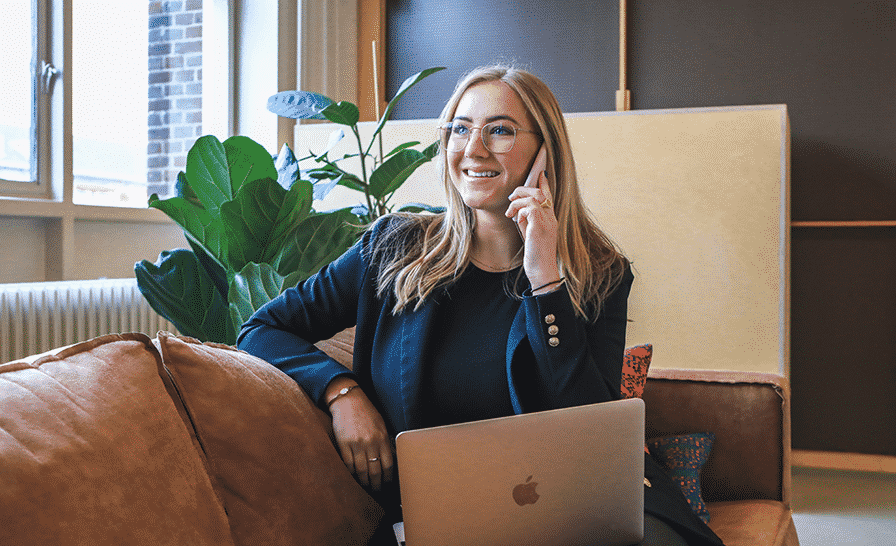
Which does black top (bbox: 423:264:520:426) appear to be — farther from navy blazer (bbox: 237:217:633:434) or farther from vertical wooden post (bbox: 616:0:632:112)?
vertical wooden post (bbox: 616:0:632:112)

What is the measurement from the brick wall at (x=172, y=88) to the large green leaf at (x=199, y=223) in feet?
4.92

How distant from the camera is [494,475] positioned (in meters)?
0.94

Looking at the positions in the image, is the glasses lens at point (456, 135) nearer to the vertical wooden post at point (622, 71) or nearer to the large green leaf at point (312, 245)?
the large green leaf at point (312, 245)

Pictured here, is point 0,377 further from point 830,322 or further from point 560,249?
point 830,322

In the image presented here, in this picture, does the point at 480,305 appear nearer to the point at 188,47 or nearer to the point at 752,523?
the point at 752,523

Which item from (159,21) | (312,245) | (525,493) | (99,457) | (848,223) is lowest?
(525,493)

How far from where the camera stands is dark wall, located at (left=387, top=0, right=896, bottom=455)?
358cm

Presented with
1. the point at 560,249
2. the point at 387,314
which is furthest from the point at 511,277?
the point at 387,314

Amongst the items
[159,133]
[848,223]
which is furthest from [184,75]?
[848,223]

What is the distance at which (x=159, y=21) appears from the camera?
3.44m

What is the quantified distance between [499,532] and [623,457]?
0.21 meters

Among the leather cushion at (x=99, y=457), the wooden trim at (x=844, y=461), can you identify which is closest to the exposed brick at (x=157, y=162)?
the leather cushion at (x=99, y=457)

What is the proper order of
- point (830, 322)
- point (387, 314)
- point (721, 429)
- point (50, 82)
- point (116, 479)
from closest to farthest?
point (116, 479) → point (387, 314) → point (721, 429) → point (50, 82) → point (830, 322)

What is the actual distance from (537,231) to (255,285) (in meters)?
0.76
